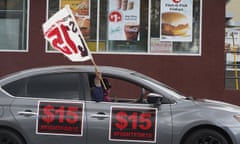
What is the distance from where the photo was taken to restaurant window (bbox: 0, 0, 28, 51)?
46.9 ft

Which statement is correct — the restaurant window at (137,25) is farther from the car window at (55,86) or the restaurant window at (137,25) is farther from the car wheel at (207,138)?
the car wheel at (207,138)

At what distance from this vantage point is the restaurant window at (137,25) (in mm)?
13961

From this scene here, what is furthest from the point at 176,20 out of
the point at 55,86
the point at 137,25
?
the point at 55,86

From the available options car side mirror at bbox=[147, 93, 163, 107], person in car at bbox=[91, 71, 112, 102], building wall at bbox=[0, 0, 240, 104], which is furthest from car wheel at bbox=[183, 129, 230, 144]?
building wall at bbox=[0, 0, 240, 104]

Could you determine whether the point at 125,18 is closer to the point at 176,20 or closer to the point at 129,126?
the point at 176,20

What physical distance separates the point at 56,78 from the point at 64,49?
2.00 ft

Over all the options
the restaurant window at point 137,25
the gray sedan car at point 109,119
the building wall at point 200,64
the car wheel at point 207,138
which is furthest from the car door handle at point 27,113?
the restaurant window at point 137,25

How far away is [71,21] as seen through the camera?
7879mm

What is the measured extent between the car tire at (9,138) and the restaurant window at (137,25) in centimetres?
724

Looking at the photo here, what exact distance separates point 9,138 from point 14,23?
7.87 metres

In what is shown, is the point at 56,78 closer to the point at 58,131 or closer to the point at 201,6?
the point at 58,131

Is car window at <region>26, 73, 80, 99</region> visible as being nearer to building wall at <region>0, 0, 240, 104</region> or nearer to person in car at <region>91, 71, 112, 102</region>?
person in car at <region>91, 71, 112, 102</region>

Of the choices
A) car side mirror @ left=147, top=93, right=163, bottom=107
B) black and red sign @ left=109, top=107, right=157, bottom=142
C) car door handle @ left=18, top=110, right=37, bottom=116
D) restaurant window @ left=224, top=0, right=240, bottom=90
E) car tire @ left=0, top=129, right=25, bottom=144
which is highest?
restaurant window @ left=224, top=0, right=240, bottom=90

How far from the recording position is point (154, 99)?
A: 6.93m
